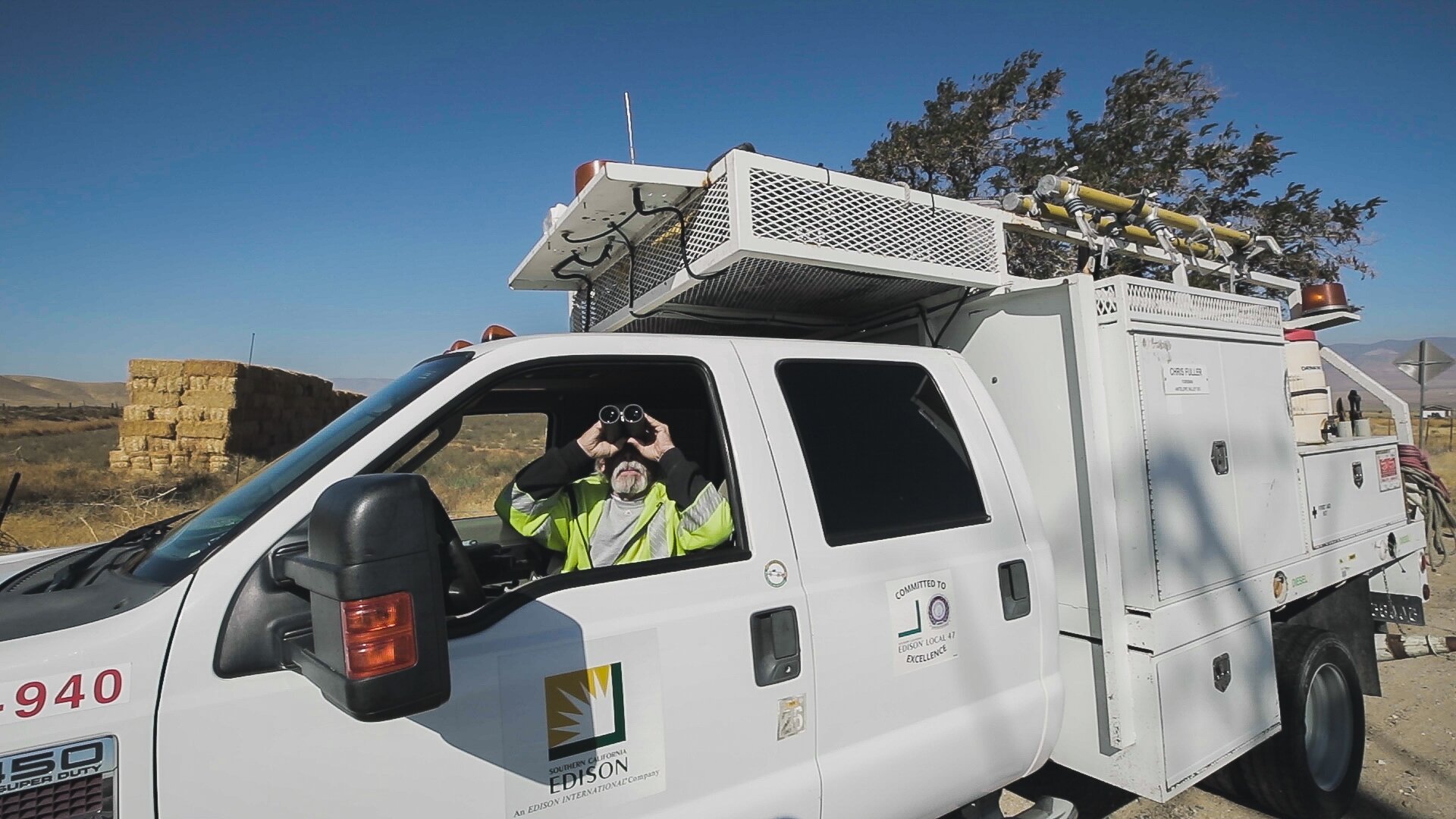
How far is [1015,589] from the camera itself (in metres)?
2.56

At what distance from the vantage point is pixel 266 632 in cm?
151

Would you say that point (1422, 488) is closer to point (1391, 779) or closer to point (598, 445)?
point (1391, 779)

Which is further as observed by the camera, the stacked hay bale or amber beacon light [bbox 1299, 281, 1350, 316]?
the stacked hay bale

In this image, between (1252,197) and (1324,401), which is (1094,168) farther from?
(1324,401)

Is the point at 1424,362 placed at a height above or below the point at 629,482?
above

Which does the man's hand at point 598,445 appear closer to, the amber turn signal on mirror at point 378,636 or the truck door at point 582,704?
the truck door at point 582,704

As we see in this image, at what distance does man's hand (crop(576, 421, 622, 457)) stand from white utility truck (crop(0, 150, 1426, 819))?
0.61 feet

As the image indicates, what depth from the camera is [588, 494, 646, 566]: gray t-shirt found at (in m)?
2.28

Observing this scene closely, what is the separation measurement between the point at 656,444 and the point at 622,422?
0.44ft

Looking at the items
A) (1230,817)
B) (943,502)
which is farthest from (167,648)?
(1230,817)

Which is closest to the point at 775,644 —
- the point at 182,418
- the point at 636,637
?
the point at 636,637

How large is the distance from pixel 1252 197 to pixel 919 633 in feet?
36.7

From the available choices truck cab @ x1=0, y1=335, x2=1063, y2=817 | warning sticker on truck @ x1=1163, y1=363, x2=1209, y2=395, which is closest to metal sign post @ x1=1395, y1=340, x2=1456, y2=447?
warning sticker on truck @ x1=1163, y1=363, x2=1209, y2=395

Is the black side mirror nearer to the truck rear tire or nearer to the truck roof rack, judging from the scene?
the truck roof rack
